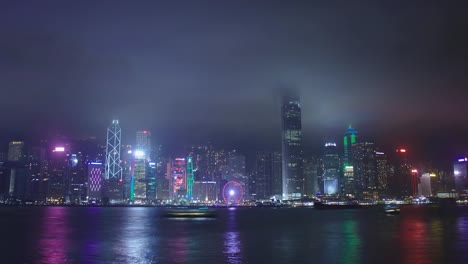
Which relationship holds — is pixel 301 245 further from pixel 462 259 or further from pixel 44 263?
pixel 44 263

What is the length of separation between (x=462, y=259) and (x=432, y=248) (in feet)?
22.3

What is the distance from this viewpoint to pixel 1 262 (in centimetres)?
3275

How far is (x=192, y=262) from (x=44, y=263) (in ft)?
35.7

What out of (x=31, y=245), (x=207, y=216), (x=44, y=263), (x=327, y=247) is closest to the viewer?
(x=44, y=263)

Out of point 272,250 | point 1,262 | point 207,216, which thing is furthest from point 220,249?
point 207,216

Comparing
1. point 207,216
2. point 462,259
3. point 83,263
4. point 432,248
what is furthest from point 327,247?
point 207,216

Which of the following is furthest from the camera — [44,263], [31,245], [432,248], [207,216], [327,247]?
[207,216]

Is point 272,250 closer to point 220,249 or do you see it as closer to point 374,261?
point 220,249

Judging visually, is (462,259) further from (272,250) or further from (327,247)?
(272,250)

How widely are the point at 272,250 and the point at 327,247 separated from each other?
5917 millimetres

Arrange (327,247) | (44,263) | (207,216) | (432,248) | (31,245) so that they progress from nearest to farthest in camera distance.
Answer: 1. (44,263)
2. (432,248)
3. (327,247)
4. (31,245)
5. (207,216)

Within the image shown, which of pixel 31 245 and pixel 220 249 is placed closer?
pixel 220 249

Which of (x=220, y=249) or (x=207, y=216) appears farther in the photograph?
(x=207, y=216)

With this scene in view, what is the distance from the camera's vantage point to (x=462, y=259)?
3269 centimetres
